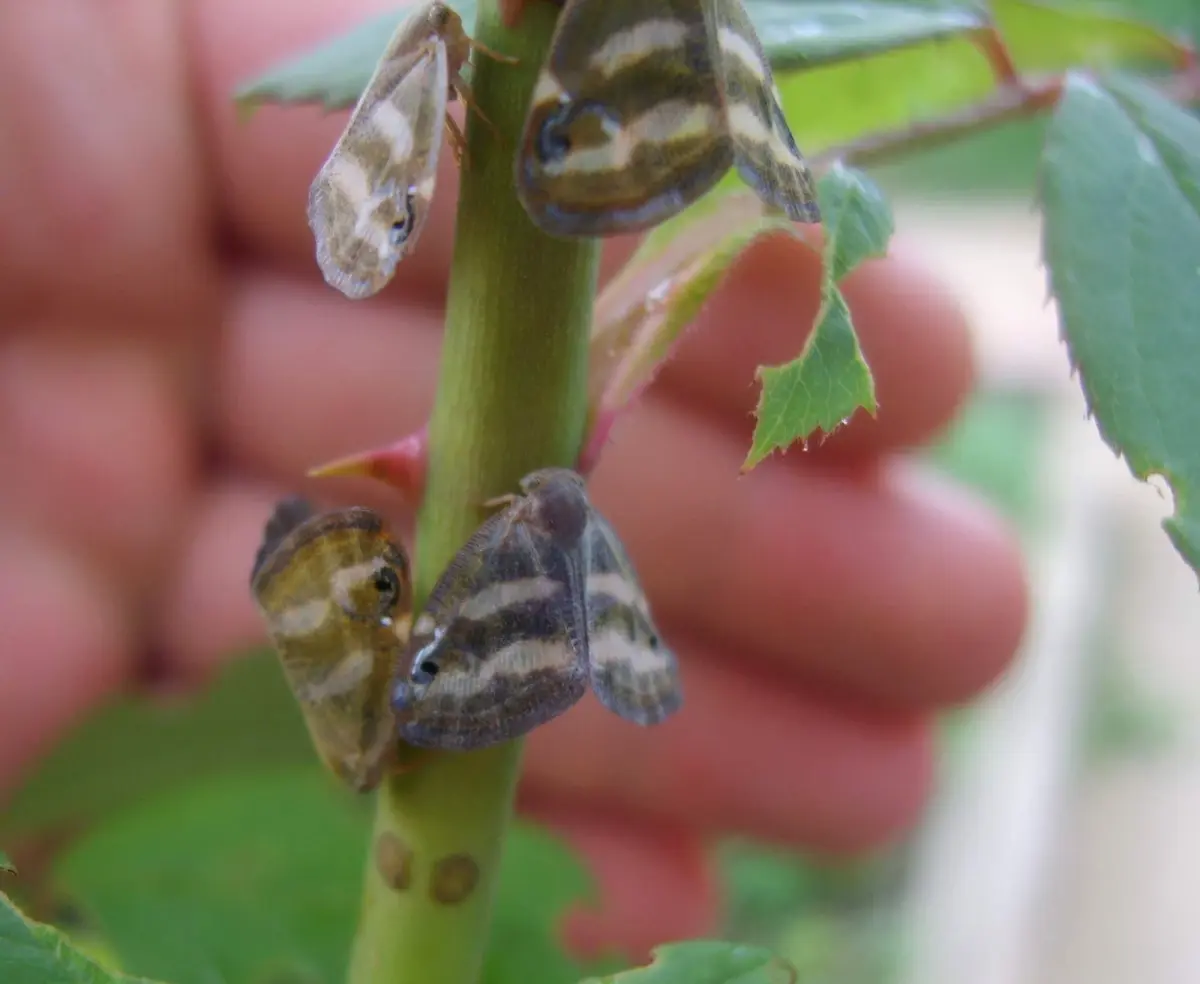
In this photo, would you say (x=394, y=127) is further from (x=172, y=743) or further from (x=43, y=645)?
(x=43, y=645)

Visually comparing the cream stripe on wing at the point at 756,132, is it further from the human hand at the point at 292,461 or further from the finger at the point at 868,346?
the human hand at the point at 292,461

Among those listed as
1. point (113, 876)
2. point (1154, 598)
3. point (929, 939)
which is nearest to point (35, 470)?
point (113, 876)

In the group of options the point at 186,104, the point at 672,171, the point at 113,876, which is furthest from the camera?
the point at 186,104

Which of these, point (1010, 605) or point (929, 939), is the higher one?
point (1010, 605)

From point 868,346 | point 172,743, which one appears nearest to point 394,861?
point 172,743

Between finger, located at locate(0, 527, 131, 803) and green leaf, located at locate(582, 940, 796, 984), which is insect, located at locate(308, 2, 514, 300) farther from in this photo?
finger, located at locate(0, 527, 131, 803)

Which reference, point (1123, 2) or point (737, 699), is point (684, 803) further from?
point (1123, 2)

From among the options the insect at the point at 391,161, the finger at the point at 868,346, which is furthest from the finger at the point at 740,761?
the insect at the point at 391,161
